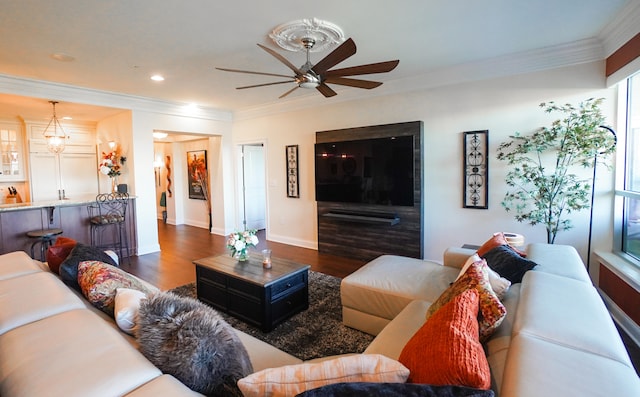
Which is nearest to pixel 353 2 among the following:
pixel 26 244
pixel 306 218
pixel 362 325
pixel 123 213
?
pixel 362 325

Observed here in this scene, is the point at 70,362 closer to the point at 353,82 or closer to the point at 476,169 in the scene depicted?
the point at 353,82

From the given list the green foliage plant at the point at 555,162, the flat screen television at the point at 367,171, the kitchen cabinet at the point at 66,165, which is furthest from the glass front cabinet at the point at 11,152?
the green foliage plant at the point at 555,162

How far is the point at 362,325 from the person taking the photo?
2.71m

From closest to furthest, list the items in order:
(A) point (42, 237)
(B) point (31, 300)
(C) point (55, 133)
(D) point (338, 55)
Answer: (B) point (31, 300) < (D) point (338, 55) < (A) point (42, 237) < (C) point (55, 133)

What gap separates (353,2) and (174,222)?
7688 millimetres

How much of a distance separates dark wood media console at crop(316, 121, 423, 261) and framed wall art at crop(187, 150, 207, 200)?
11.6 ft

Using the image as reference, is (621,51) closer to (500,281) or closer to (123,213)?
(500,281)

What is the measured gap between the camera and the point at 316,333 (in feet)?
9.04

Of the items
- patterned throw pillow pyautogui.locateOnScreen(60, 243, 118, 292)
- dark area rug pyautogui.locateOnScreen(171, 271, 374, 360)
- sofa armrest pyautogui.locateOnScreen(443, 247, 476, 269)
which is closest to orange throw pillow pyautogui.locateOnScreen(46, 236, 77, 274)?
patterned throw pillow pyautogui.locateOnScreen(60, 243, 118, 292)

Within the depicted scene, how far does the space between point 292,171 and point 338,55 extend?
3654 mm

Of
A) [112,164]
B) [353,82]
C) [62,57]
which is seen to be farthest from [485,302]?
[112,164]

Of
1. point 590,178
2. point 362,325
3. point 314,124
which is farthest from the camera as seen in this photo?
point 314,124

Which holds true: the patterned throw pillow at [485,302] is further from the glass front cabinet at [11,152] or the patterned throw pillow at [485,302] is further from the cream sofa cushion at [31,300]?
the glass front cabinet at [11,152]

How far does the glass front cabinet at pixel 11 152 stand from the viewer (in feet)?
21.4
